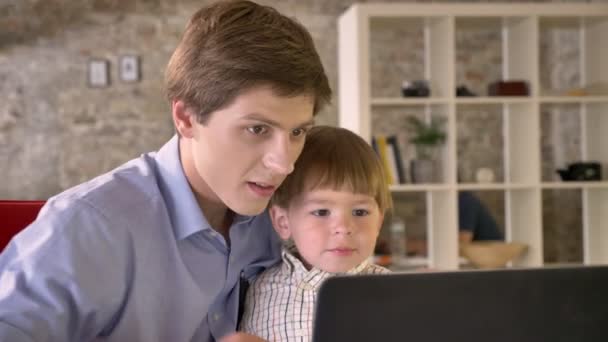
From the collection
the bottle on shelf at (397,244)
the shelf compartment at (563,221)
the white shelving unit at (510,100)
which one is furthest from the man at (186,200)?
the shelf compartment at (563,221)

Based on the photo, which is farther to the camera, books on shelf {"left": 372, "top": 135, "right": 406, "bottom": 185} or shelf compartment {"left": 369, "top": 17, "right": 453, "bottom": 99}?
shelf compartment {"left": 369, "top": 17, "right": 453, "bottom": 99}

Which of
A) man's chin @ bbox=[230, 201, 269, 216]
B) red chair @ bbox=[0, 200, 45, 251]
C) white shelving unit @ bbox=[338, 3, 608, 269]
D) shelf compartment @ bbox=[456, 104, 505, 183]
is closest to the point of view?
man's chin @ bbox=[230, 201, 269, 216]

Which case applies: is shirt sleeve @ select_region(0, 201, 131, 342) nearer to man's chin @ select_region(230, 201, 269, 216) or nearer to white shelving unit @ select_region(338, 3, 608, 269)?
man's chin @ select_region(230, 201, 269, 216)

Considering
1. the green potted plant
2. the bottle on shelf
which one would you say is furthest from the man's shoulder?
the bottle on shelf

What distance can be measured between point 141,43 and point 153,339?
5.23 metres

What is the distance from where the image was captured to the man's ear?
4.38 feet

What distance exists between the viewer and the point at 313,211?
4.91 feet

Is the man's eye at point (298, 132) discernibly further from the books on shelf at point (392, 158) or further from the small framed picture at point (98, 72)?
the small framed picture at point (98, 72)

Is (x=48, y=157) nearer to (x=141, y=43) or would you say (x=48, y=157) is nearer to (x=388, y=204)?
(x=141, y=43)

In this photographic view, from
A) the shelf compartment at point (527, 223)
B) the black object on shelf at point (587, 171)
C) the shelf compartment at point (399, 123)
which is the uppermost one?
the shelf compartment at point (399, 123)

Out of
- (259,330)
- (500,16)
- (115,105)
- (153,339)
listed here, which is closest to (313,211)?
(259,330)

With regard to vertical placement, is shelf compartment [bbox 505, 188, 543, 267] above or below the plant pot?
below

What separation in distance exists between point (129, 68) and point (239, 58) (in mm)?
5150

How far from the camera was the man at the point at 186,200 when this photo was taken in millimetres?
1146
